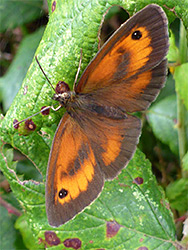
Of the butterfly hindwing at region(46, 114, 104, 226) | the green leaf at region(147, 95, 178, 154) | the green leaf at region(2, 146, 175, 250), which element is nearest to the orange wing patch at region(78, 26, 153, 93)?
the butterfly hindwing at region(46, 114, 104, 226)

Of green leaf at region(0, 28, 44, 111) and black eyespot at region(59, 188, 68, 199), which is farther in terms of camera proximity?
green leaf at region(0, 28, 44, 111)

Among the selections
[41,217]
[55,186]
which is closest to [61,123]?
[55,186]

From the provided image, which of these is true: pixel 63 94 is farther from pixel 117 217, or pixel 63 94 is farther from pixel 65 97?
pixel 117 217

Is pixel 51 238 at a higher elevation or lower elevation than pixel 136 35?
lower

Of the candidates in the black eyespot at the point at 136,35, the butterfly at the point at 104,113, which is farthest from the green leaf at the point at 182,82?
the black eyespot at the point at 136,35

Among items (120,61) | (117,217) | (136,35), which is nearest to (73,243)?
(117,217)

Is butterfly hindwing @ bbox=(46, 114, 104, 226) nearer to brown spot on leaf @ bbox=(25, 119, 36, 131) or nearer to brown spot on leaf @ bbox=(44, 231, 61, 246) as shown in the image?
brown spot on leaf @ bbox=(25, 119, 36, 131)

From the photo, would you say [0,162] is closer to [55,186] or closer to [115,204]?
[55,186]
